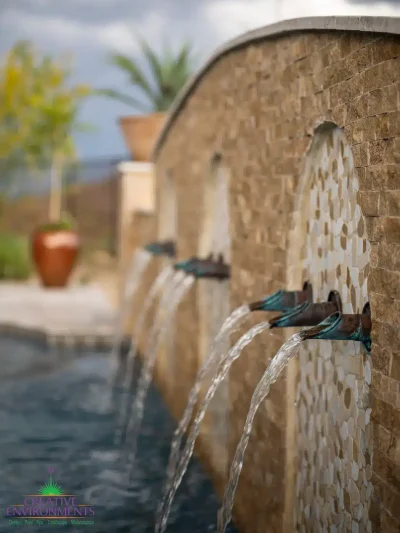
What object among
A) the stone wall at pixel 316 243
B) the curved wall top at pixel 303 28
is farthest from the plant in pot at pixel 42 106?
the stone wall at pixel 316 243

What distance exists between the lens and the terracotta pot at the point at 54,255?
12.8 m

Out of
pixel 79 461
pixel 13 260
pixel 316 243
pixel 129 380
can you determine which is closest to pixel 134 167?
pixel 129 380

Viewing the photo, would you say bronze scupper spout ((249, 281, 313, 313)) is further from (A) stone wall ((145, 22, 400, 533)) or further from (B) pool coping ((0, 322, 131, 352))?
(B) pool coping ((0, 322, 131, 352))

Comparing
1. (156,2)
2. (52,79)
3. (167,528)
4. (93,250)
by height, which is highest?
(156,2)

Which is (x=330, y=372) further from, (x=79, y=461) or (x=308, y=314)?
(x=79, y=461)

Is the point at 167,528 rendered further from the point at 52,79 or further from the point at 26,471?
the point at 52,79

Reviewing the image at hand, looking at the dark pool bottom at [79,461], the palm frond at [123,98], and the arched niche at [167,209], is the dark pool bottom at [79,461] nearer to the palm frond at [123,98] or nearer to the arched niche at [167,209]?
the arched niche at [167,209]

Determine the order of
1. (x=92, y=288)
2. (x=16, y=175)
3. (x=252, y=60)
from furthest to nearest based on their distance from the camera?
(x=16, y=175) < (x=92, y=288) < (x=252, y=60)

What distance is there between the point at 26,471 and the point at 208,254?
1706mm

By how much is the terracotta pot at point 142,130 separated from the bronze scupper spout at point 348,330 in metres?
7.65

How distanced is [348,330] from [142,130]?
788 cm

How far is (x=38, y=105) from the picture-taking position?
1421 centimetres

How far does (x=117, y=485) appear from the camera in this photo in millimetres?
4992

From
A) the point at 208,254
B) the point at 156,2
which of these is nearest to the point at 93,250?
the point at 208,254
